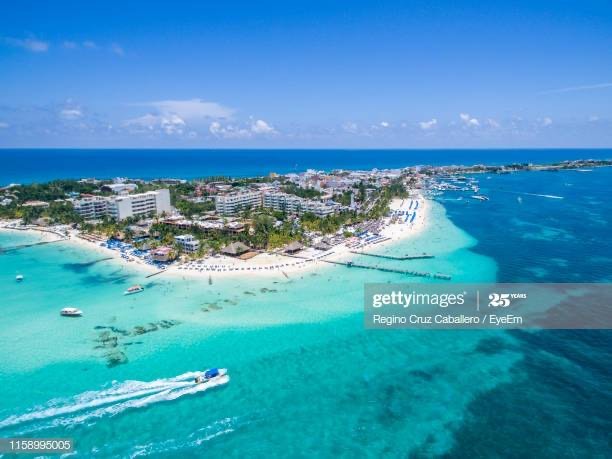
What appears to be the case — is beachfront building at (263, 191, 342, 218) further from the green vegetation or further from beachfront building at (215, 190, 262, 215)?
the green vegetation

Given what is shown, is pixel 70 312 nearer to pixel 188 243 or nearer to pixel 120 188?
pixel 188 243

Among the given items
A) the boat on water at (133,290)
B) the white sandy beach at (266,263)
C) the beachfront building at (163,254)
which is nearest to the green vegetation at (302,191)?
the white sandy beach at (266,263)

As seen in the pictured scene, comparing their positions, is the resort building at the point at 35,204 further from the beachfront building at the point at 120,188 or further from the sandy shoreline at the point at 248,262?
the sandy shoreline at the point at 248,262

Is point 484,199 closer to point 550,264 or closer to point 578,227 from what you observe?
point 578,227

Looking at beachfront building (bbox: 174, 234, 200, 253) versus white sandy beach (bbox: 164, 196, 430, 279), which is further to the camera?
beachfront building (bbox: 174, 234, 200, 253)

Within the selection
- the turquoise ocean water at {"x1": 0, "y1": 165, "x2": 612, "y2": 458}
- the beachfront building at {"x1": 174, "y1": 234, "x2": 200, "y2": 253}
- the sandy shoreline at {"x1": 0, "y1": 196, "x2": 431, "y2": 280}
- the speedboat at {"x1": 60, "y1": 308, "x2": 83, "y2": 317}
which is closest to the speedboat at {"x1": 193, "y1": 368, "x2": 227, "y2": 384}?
the turquoise ocean water at {"x1": 0, "y1": 165, "x2": 612, "y2": 458}
